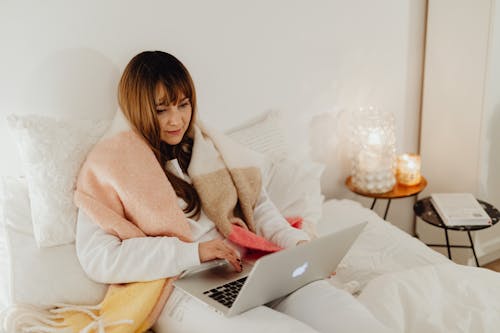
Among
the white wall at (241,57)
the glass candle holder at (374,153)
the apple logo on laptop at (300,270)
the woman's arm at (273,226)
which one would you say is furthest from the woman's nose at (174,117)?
the glass candle holder at (374,153)

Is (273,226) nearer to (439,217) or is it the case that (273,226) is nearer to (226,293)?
(226,293)

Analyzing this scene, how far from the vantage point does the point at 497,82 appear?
226cm

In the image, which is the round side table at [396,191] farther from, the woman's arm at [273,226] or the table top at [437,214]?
the woman's arm at [273,226]

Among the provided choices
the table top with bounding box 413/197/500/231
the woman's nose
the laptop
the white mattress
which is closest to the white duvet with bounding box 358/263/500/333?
the laptop

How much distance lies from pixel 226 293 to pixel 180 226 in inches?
9.1

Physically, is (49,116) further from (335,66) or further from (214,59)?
(335,66)

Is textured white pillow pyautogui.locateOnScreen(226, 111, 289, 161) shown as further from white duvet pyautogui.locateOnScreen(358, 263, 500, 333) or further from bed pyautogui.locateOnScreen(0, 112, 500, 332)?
white duvet pyautogui.locateOnScreen(358, 263, 500, 333)

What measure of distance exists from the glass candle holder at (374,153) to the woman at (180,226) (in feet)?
2.13

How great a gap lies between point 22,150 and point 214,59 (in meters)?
0.72

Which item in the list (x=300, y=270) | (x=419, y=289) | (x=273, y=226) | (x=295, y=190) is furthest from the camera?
(x=295, y=190)

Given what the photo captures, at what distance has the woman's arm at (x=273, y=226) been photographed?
5.37 feet

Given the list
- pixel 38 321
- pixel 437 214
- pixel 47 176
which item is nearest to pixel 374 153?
pixel 437 214

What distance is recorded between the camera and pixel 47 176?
4.75 ft

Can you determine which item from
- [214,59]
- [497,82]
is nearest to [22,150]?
[214,59]
